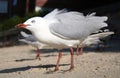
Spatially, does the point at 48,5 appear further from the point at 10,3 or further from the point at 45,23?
the point at 45,23

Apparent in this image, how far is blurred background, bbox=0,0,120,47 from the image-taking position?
2536cm

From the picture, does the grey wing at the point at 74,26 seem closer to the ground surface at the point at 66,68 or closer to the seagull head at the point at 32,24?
the seagull head at the point at 32,24

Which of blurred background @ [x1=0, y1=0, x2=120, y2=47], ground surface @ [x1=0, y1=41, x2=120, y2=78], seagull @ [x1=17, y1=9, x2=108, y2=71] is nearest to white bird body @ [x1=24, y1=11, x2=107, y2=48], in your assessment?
seagull @ [x1=17, y1=9, x2=108, y2=71]

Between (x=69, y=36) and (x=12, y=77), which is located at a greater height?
(x=69, y=36)

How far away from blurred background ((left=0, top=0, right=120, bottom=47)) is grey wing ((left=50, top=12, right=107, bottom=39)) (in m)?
12.9

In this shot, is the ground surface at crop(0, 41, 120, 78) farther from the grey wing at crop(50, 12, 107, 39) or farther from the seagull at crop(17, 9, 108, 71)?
the grey wing at crop(50, 12, 107, 39)

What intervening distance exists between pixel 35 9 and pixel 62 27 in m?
23.9

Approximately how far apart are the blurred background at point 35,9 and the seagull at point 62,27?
1291cm

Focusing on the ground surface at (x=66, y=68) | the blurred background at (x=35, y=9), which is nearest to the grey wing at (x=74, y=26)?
the ground surface at (x=66, y=68)

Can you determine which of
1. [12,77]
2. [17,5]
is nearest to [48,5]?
[17,5]

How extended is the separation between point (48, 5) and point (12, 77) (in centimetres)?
2468

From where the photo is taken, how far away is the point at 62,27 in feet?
29.6

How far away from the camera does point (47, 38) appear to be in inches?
346

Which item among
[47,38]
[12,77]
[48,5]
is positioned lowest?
[12,77]
